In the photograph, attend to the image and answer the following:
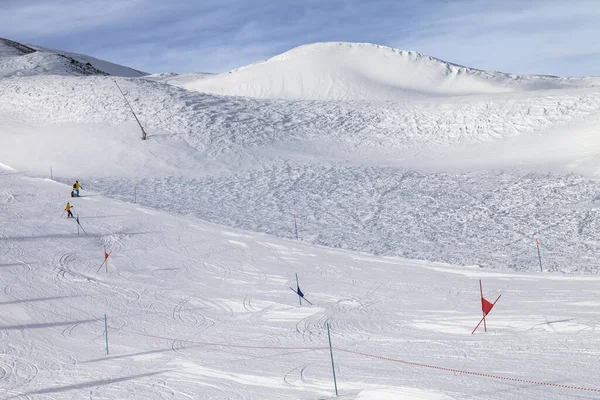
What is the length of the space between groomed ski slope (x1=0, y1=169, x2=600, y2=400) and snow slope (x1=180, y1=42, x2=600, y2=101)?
3876 cm

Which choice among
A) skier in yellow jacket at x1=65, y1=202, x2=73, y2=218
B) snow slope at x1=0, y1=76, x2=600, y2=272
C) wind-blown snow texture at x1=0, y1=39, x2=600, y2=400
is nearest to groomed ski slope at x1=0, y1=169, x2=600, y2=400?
wind-blown snow texture at x1=0, y1=39, x2=600, y2=400

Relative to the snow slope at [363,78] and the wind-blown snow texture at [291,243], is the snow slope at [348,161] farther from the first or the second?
the snow slope at [363,78]

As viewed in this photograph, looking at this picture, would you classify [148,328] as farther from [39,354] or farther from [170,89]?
[170,89]

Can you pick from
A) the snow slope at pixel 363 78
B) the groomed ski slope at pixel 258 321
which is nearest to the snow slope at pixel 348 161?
the groomed ski slope at pixel 258 321

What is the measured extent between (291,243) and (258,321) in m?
7.25

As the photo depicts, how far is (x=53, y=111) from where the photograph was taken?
4103 cm

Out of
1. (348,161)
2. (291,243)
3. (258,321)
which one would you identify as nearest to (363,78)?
(348,161)

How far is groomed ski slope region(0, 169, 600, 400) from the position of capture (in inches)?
381

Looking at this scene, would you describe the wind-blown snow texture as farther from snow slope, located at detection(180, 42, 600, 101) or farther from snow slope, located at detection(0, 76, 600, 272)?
snow slope, located at detection(180, 42, 600, 101)

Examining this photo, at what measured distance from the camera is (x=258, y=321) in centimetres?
1368

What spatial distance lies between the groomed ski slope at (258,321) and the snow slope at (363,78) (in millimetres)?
38760

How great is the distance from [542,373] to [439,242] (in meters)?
11.4

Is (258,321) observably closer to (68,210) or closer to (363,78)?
(68,210)

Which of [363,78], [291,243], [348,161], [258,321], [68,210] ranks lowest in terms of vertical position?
[258,321]
